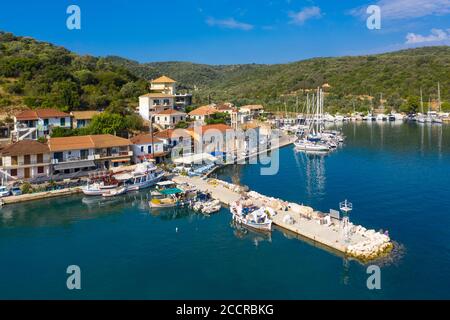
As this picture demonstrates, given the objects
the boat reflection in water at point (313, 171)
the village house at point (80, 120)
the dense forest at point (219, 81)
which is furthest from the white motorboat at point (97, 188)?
the dense forest at point (219, 81)

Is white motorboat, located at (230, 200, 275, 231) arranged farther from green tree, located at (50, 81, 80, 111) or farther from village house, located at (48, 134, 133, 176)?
green tree, located at (50, 81, 80, 111)

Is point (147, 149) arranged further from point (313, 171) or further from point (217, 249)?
point (217, 249)

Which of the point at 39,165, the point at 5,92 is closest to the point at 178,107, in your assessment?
the point at 5,92

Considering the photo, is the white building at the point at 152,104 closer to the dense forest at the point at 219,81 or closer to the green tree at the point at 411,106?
the dense forest at the point at 219,81

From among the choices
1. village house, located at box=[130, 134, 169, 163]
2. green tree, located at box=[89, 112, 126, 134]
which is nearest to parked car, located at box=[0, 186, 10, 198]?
village house, located at box=[130, 134, 169, 163]

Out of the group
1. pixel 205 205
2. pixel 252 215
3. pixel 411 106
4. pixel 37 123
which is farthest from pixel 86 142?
pixel 411 106

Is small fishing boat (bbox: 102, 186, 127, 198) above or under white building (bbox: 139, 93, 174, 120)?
under
